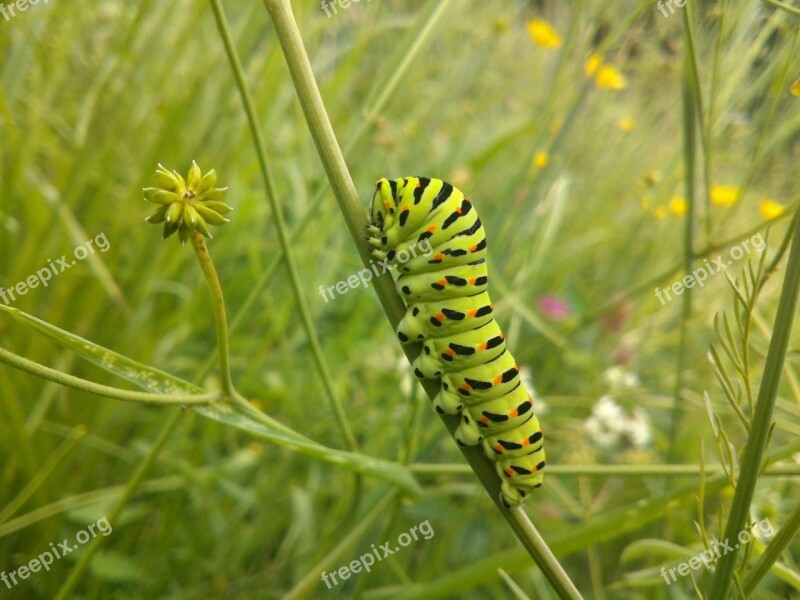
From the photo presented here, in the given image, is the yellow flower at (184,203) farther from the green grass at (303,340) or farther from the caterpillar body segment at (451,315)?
the caterpillar body segment at (451,315)

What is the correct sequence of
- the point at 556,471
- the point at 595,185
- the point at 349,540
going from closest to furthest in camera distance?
→ the point at 556,471, the point at 349,540, the point at 595,185

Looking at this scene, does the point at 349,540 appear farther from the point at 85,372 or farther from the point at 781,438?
the point at 781,438

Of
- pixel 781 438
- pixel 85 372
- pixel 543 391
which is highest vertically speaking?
pixel 85 372

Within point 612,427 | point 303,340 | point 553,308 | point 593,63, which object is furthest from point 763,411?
point 553,308

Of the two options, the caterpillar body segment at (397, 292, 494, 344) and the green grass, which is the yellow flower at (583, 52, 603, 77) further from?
the caterpillar body segment at (397, 292, 494, 344)

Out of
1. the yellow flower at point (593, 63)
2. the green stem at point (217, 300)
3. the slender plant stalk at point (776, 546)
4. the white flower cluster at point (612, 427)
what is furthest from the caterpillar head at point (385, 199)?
the white flower cluster at point (612, 427)

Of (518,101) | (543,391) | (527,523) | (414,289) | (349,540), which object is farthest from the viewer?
(518,101)

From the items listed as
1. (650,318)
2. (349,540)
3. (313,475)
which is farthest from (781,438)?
(349,540)

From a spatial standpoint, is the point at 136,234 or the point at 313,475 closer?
the point at 313,475

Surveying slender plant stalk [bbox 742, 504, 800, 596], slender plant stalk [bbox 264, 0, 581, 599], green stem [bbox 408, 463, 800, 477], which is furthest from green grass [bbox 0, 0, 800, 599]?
slender plant stalk [bbox 264, 0, 581, 599]
